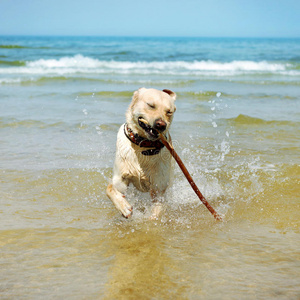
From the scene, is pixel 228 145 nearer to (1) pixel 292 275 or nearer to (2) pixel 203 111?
(2) pixel 203 111

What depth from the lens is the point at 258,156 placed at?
6.57 meters

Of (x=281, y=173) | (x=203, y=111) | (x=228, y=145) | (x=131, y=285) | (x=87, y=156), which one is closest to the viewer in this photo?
(x=131, y=285)

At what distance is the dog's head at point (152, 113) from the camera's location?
364 centimetres

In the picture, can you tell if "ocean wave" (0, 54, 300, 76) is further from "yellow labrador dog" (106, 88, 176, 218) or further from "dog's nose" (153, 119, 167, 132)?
"dog's nose" (153, 119, 167, 132)

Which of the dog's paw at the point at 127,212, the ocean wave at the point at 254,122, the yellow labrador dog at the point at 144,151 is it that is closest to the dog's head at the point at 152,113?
the yellow labrador dog at the point at 144,151

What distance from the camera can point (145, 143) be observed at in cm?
395

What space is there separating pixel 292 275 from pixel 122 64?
24.3 m

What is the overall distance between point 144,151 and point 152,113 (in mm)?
450

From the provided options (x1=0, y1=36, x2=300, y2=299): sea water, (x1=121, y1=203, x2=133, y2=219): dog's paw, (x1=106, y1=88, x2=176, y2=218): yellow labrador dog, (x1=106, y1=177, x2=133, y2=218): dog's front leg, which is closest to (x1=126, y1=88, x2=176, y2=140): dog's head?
(x1=106, y1=88, x2=176, y2=218): yellow labrador dog

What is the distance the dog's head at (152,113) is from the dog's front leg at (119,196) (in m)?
0.57

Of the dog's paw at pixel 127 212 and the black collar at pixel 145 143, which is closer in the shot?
the dog's paw at pixel 127 212

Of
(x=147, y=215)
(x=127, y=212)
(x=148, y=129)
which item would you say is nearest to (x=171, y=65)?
(x=147, y=215)

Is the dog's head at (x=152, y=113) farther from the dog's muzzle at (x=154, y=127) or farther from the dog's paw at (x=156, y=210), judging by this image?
the dog's paw at (x=156, y=210)

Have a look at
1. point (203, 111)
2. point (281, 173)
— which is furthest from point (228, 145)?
point (203, 111)
